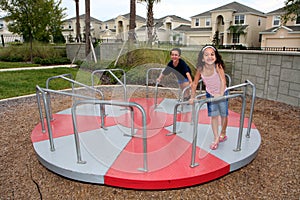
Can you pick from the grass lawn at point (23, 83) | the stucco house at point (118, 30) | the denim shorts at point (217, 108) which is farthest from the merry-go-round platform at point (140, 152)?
the stucco house at point (118, 30)

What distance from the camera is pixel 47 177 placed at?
2672mm

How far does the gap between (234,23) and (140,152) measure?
30918mm

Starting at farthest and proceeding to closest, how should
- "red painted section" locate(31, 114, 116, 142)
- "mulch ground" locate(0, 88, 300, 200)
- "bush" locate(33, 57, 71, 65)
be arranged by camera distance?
"bush" locate(33, 57, 71, 65) < "red painted section" locate(31, 114, 116, 142) < "mulch ground" locate(0, 88, 300, 200)

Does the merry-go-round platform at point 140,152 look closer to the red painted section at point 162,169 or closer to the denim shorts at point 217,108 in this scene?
the red painted section at point 162,169

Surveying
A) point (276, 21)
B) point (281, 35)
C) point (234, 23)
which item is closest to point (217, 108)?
point (281, 35)

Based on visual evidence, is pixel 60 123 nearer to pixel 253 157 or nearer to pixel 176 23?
pixel 253 157

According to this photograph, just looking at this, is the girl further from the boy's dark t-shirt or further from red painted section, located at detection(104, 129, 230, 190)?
the boy's dark t-shirt

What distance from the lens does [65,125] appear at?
3.95 m

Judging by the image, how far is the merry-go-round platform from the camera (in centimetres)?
242

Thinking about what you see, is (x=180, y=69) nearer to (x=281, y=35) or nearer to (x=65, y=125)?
(x=65, y=125)

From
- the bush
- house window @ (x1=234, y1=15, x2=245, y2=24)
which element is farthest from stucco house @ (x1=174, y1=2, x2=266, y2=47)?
the bush

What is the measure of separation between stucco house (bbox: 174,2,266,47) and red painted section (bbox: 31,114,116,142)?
26.9m

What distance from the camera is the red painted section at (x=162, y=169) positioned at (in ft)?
7.80

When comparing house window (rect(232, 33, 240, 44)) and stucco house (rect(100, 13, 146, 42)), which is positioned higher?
house window (rect(232, 33, 240, 44))
